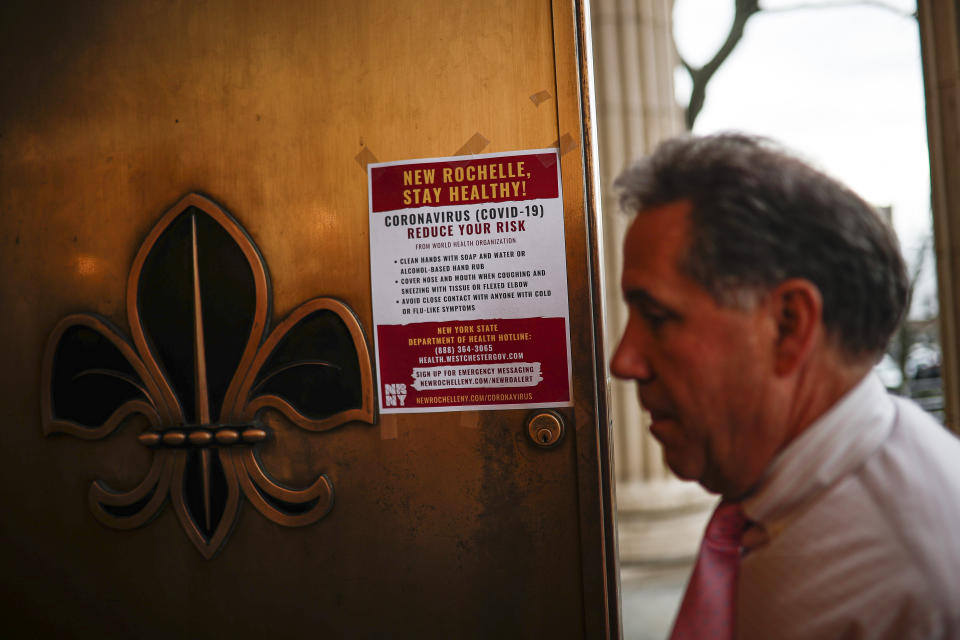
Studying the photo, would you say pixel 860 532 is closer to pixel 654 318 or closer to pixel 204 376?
pixel 654 318

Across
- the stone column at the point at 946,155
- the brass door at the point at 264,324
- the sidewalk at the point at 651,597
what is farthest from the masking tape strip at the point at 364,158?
the sidewalk at the point at 651,597

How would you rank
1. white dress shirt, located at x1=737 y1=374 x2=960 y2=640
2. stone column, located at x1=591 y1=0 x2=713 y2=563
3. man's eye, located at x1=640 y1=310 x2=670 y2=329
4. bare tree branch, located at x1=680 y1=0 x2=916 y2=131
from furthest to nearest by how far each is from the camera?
bare tree branch, located at x1=680 y1=0 x2=916 y2=131
stone column, located at x1=591 y1=0 x2=713 y2=563
man's eye, located at x1=640 y1=310 x2=670 y2=329
white dress shirt, located at x1=737 y1=374 x2=960 y2=640

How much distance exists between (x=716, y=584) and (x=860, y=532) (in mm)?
208

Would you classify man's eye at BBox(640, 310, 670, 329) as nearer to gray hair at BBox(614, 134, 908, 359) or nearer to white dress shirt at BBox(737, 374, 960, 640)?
gray hair at BBox(614, 134, 908, 359)

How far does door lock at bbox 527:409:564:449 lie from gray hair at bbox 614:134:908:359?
2.08 feet

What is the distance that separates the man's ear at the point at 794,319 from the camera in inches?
29.4

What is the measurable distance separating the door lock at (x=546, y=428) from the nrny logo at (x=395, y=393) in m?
0.27

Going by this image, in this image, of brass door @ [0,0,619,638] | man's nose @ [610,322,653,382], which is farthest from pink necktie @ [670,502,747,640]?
brass door @ [0,0,619,638]

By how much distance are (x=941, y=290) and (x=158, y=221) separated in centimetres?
225

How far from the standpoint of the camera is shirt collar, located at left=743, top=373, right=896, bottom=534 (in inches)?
29.1

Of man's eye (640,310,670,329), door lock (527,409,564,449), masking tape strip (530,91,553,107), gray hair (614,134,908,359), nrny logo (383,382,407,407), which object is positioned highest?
masking tape strip (530,91,553,107)

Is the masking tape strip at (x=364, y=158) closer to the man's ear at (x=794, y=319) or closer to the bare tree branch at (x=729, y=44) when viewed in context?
the man's ear at (x=794, y=319)

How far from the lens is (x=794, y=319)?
0.75 meters

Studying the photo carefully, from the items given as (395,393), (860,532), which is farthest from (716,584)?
(395,393)
